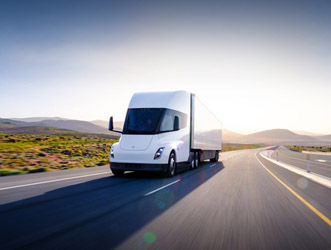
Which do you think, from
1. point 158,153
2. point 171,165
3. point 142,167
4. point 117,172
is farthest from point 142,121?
point 117,172

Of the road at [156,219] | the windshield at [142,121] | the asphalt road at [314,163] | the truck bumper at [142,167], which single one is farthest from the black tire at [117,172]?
the asphalt road at [314,163]

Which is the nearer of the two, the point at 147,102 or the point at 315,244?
the point at 315,244

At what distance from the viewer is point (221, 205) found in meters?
6.80

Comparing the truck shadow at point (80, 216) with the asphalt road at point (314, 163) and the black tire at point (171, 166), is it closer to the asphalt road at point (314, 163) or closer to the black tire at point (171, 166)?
the black tire at point (171, 166)

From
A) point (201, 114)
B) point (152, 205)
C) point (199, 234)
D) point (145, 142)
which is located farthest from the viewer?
point (201, 114)

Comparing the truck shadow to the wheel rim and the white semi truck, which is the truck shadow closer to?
the white semi truck

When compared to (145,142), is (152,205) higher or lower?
lower

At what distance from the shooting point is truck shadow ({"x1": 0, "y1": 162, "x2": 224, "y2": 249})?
13.0ft

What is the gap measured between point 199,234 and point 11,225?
9.96ft

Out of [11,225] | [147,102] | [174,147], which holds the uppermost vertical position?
[147,102]

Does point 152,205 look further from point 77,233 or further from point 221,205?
point 77,233

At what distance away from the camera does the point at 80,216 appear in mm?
5293

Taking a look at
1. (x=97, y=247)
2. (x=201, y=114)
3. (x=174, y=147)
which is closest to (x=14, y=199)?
(x=97, y=247)

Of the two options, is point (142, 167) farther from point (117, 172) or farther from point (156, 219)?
point (156, 219)
